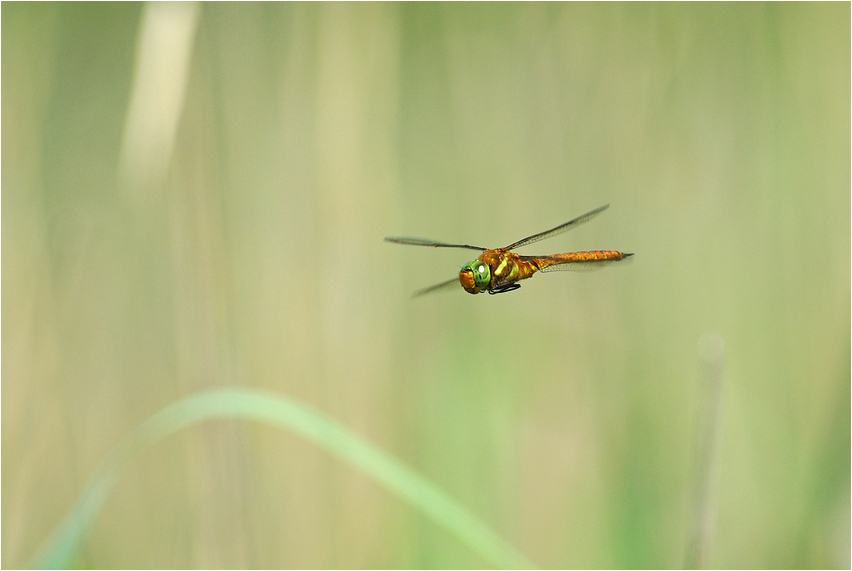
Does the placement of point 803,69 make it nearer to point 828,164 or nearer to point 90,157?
point 828,164

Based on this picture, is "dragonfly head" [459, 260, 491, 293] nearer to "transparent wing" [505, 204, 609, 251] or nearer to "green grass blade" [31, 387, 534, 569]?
"transparent wing" [505, 204, 609, 251]

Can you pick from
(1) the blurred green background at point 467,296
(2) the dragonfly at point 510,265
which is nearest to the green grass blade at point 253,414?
(2) the dragonfly at point 510,265

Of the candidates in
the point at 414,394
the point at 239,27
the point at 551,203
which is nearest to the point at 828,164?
the point at 551,203

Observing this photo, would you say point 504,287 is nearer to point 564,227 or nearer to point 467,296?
point 564,227

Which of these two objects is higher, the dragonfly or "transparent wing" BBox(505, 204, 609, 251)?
"transparent wing" BBox(505, 204, 609, 251)

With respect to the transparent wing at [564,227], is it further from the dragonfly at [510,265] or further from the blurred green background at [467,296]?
the blurred green background at [467,296]

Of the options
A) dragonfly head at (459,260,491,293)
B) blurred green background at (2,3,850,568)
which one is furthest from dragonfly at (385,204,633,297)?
blurred green background at (2,3,850,568)

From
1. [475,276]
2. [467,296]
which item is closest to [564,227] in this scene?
[475,276]
